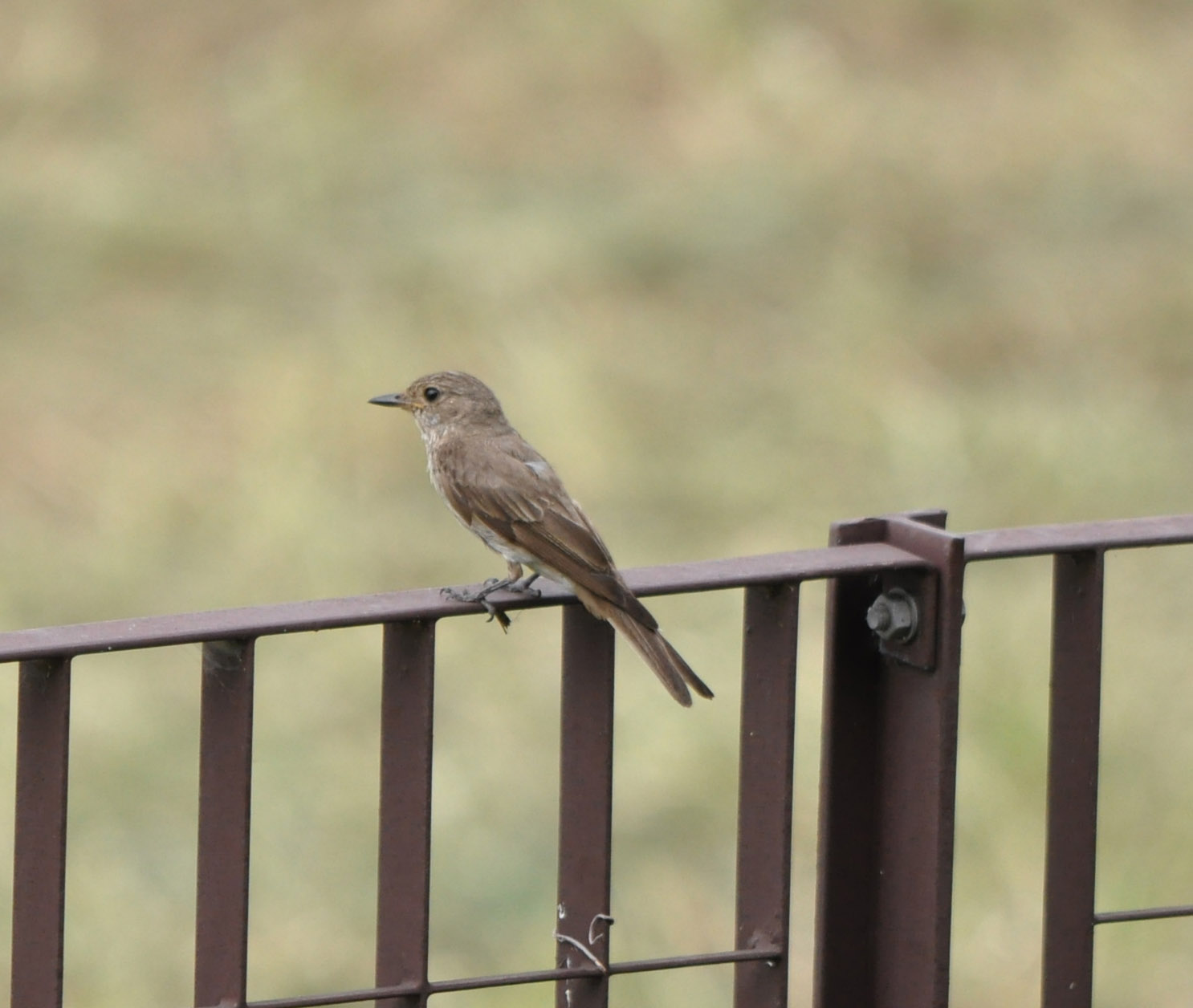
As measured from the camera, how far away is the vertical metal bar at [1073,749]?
10.7ft

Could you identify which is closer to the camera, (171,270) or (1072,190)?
(171,270)

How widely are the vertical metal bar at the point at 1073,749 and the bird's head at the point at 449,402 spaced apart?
224 centimetres

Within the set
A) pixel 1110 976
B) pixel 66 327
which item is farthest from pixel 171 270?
pixel 1110 976

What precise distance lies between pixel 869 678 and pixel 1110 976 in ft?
11.2

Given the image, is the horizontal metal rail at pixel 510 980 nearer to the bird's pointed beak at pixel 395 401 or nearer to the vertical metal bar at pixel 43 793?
the vertical metal bar at pixel 43 793

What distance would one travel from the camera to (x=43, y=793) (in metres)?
2.82

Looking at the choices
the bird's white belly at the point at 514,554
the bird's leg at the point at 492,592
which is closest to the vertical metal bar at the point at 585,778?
the bird's leg at the point at 492,592

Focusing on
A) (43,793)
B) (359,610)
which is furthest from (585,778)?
(43,793)

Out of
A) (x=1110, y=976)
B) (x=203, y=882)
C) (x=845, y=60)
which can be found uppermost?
(x=845, y=60)

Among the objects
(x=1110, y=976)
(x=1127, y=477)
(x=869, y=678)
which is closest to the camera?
(x=869, y=678)

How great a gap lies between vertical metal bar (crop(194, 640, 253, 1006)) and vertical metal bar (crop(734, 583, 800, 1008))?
63 cm

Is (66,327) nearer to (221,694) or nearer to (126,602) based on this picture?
(126,602)

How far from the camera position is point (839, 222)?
12.1m

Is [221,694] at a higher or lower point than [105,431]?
lower
